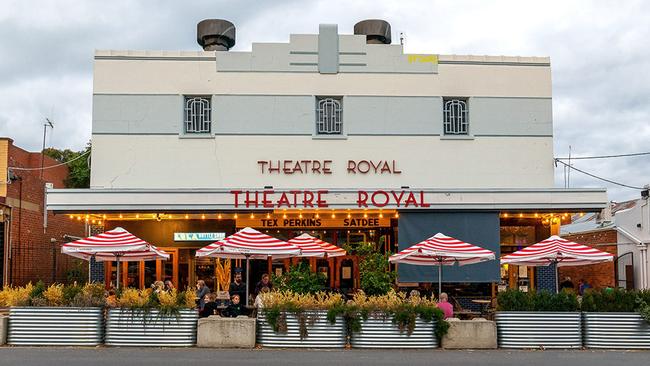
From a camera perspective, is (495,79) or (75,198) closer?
(75,198)

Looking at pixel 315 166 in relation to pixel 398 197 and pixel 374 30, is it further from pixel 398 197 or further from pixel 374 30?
pixel 374 30

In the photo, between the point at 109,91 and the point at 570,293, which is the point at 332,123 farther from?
the point at 570,293

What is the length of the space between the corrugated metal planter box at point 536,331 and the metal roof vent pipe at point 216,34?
14521 mm

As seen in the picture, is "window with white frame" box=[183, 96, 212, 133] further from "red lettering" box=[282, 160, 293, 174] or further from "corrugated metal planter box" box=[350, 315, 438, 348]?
"corrugated metal planter box" box=[350, 315, 438, 348]

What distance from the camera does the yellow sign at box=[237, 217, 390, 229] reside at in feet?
79.2

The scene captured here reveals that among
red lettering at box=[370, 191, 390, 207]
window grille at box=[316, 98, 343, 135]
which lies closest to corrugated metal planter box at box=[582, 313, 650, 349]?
red lettering at box=[370, 191, 390, 207]

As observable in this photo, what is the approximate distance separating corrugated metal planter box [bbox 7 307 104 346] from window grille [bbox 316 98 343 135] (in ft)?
35.0

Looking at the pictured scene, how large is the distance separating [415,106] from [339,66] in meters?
2.77

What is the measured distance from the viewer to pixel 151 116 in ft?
77.7

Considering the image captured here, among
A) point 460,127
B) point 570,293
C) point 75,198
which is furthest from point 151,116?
point 570,293

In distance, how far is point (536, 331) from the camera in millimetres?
15578

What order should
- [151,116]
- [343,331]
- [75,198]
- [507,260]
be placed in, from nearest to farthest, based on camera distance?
[343,331] → [507,260] → [75,198] → [151,116]

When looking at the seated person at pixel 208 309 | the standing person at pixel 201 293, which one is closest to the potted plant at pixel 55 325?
the seated person at pixel 208 309

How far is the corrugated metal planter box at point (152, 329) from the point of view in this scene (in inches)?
603
